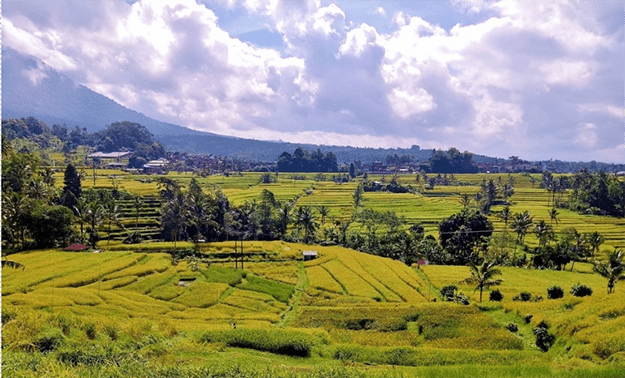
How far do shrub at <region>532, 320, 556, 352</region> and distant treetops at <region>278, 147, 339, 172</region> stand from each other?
15017 cm

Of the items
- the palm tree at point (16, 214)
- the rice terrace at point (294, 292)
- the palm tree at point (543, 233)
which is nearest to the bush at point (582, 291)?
the rice terrace at point (294, 292)

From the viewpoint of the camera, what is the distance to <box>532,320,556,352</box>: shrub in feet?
80.9

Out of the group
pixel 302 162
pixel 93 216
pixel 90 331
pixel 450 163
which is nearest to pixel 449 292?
pixel 90 331

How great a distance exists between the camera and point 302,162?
17575cm

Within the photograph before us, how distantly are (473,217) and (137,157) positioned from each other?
424 ft

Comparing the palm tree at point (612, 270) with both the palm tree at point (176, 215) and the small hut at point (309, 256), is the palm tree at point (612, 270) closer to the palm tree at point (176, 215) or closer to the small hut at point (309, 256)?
the small hut at point (309, 256)

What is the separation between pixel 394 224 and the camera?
237 feet

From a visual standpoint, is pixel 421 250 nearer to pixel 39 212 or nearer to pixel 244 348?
pixel 244 348

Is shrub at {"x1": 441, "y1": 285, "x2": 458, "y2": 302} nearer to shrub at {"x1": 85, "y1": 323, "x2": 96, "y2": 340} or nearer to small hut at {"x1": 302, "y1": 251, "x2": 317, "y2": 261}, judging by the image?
small hut at {"x1": 302, "y1": 251, "x2": 317, "y2": 261}

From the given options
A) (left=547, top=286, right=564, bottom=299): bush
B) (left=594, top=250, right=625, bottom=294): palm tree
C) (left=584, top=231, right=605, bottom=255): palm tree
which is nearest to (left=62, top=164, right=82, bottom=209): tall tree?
(left=547, top=286, right=564, bottom=299): bush

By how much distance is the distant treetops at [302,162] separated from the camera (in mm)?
173750

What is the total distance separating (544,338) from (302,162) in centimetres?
15313

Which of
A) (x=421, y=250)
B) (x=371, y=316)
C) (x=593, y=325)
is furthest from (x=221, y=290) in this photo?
(x=421, y=250)

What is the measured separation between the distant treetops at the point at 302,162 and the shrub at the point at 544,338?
150170mm
